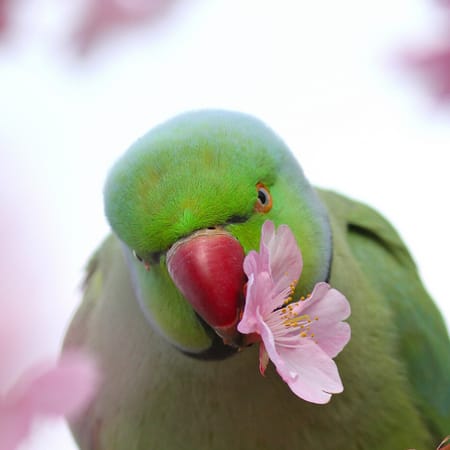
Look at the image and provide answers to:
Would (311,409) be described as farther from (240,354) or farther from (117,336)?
(117,336)

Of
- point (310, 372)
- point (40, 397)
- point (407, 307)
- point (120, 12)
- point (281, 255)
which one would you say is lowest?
point (407, 307)

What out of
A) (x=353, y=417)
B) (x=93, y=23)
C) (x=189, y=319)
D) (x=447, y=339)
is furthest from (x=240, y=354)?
(x=447, y=339)

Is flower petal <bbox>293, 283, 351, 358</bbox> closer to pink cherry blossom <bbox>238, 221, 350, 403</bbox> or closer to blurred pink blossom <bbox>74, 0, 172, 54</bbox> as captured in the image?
pink cherry blossom <bbox>238, 221, 350, 403</bbox>

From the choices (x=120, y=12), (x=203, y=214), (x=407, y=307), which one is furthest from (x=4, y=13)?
(x=407, y=307)

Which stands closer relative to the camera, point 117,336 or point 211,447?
point 211,447

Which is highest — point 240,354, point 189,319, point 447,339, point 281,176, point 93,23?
point 93,23

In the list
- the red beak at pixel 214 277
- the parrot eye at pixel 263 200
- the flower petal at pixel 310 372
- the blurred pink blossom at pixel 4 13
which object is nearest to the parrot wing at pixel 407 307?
the parrot eye at pixel 263 200

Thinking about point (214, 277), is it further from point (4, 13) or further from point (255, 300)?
point (4, 13)

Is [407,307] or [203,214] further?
[407,307]
